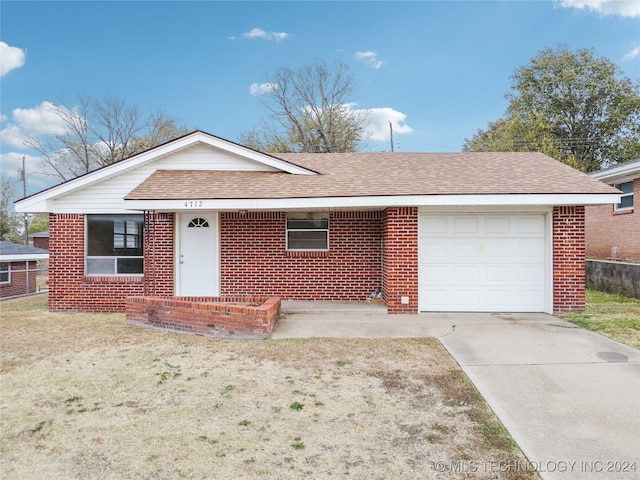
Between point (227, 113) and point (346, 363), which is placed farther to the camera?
point (227, 113)

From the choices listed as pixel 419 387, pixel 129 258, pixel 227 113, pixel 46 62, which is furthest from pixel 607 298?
pixel 46 62

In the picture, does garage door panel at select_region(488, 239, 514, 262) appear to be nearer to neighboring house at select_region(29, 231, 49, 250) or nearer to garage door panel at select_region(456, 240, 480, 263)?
garage door panel at select_region(456, 240, 480, 263)

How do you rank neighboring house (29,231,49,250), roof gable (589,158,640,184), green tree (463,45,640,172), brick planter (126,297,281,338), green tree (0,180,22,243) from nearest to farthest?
brick planter (126,297,281,338) → roof gable (589,158,640,184) → green tree (463,45,640,172) → green tree (0,180,22,243) → neighboring house (29,231,49,250)

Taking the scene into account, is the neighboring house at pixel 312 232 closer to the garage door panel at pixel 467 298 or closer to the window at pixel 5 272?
the garage door panel at pixel 467 298

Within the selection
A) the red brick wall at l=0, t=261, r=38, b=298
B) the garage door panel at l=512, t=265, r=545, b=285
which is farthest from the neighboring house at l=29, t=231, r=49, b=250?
the garage door panel at l=512, t=265, r=545, b=285

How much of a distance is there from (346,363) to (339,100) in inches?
1081

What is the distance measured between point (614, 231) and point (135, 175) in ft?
54.8

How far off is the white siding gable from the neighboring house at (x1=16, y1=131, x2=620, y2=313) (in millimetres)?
26

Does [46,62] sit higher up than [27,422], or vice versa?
[46,62]

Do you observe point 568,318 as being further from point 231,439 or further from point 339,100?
point 339,100

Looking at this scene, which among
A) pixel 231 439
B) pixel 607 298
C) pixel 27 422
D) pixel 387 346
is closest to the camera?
pixel 231 439

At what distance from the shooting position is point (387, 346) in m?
6.20

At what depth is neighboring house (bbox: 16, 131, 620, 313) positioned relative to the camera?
8516mm

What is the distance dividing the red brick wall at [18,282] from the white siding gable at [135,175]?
1075 cm
